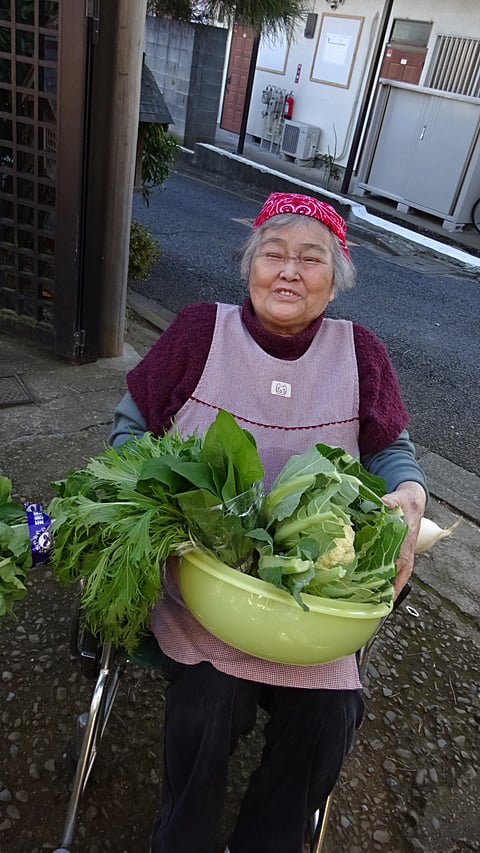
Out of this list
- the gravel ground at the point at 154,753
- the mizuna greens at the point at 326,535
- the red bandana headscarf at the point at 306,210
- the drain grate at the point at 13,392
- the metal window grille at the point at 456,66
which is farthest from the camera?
the metal window grille at the point at 456,66

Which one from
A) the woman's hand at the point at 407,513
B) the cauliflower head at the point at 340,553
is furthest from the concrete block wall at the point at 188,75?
the cauliflower head at the point at 340,553

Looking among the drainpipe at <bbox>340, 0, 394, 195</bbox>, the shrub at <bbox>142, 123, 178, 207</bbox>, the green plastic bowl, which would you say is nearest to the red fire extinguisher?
the drainpipe at <bbox>340, 0, 394, 195</bbox>

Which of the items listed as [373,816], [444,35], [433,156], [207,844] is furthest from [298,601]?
[444,35]

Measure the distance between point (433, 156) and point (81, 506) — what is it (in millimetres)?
11099

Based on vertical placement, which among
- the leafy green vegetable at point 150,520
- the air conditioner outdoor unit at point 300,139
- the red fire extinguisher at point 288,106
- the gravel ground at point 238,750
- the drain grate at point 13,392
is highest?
the leafy green vegetable at point 150,520

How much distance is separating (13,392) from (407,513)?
2774 millimetres

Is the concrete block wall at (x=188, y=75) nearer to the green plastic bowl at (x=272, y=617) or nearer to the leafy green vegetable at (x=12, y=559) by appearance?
the leafy green vegetable at (x=12, y=559)

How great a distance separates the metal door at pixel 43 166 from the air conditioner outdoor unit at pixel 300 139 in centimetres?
1037

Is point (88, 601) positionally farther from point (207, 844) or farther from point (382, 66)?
point (382, 66)

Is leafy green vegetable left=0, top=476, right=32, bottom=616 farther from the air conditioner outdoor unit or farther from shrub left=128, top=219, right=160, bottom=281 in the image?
the air conditioner outdoor unit

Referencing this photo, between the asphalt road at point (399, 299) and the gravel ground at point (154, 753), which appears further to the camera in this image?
the asphalt road at point (399, 299)

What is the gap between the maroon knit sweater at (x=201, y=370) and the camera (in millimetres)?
1894

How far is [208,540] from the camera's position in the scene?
1.31m

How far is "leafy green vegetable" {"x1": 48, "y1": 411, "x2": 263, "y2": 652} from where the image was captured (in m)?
1.29
